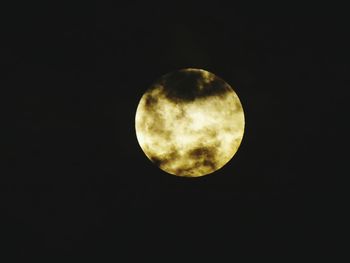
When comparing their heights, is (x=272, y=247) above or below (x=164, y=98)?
below

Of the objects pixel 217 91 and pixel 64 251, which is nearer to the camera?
pixel 217 91

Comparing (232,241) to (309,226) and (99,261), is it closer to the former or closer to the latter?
(309,226)

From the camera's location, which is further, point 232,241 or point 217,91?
point 232,241

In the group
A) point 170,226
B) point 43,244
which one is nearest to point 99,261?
point 43,244

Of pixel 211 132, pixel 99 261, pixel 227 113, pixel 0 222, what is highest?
pixel 227 113

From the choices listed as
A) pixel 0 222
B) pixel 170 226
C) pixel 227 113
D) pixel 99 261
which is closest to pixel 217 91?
pixel 227 113

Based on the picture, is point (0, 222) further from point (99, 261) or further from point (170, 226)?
point (170, 226)

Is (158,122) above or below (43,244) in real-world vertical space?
above

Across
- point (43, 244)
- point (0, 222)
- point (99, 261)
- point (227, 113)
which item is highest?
point (227, 113)
